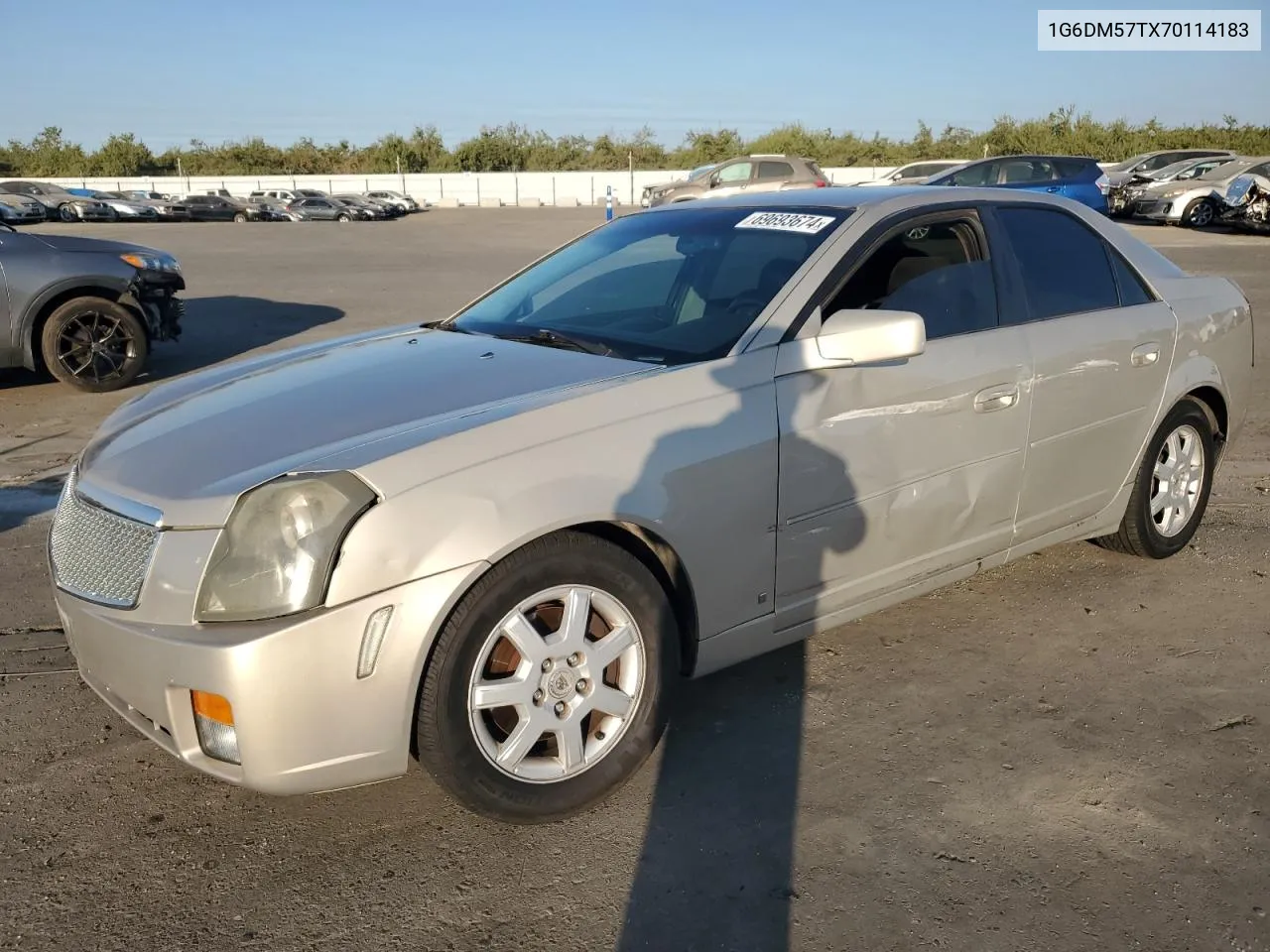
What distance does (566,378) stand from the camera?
10.3 ft

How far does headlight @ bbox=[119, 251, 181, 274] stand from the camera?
29.0 feet

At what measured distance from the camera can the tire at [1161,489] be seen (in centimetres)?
455

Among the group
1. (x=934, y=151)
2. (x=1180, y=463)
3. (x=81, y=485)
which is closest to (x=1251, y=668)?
(x=1180, y=463)

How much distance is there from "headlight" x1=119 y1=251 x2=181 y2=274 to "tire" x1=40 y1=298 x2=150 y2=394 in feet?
1.28

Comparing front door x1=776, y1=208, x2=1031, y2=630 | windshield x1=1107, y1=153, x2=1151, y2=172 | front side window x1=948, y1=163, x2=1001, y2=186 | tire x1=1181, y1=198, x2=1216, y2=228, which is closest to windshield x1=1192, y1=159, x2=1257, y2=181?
tire x1=1181, y1=198, x2=1216, y2=228

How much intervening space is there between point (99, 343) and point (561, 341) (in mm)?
6379

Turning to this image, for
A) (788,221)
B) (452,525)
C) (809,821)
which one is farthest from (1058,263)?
(452,525)

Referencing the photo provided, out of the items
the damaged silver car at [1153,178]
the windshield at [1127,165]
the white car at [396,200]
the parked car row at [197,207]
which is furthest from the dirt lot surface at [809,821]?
the white car at [396,200]

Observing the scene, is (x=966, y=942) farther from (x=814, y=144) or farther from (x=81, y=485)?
(x=814, y=144)

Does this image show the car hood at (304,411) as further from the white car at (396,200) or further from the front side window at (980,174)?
the white car at (396,200)

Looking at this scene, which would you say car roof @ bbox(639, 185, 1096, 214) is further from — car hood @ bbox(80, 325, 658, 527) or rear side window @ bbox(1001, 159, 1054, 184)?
rear side window @ bbox(1001, 159, 1054, 184)

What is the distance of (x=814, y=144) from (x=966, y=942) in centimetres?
7556

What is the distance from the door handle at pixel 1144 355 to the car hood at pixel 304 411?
2.22m

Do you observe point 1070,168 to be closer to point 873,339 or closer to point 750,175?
point 750,175
